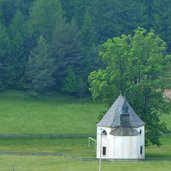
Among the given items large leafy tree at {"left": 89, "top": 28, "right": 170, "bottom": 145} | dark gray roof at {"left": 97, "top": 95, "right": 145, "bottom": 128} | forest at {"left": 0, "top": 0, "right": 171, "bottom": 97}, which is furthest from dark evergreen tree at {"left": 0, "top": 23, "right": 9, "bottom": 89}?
dark gray roof at {"left": 97, "top": 95, "right": 145, "bottom": 128}

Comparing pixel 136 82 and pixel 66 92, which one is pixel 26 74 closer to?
pixel 66 92

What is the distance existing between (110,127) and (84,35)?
65574 mm

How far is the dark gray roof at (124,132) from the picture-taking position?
371 ft

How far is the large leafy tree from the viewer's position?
120000 millimetres

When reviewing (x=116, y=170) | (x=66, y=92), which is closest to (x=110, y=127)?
(x=116, y=170)

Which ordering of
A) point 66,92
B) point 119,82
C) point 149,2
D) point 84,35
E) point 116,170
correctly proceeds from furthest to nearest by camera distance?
point 149,2, point 84,35, point 66,92, point 119,82, point 116,170

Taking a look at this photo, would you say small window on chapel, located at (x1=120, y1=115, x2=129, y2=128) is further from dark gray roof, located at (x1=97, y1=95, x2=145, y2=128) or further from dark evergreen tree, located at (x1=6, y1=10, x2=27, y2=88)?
dark evergreen tree, located at (x1=6, y1=10, x2=27, y2=88)

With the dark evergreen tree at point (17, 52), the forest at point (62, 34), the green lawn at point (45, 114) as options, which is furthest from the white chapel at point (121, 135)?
the dark evergreen tree at point (17, 52)

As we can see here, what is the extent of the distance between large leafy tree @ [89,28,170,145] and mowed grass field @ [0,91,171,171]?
198 inches

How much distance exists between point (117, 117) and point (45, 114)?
115 feet

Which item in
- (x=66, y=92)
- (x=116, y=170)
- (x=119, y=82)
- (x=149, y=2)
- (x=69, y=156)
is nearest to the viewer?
(x=116, y=170)

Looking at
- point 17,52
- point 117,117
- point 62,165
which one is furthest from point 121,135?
point 17,52

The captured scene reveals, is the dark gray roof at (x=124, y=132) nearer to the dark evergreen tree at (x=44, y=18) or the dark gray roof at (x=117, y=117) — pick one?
the dark gray roof at (x=117, y=117)

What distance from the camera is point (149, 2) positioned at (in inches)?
7766
